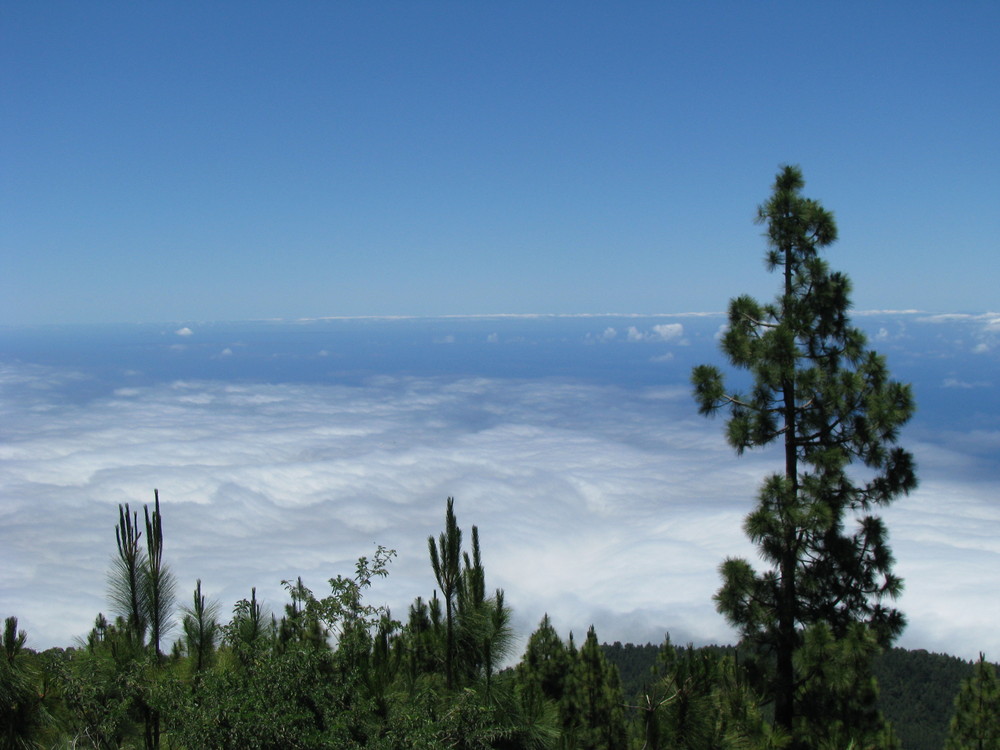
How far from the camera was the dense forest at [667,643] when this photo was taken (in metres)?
7.58

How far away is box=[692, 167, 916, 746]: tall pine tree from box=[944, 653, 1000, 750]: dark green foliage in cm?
584

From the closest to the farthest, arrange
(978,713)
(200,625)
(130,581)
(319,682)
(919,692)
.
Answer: (319,682) < (130,581) < (200,625) < (978,713) < (919,692)

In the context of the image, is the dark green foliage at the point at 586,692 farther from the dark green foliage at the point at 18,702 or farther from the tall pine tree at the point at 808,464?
the dark green foliage at the point at 18,702

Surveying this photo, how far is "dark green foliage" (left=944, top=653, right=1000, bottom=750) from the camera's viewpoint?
14.8 metres

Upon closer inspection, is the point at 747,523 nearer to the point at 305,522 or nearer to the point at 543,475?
the point at 305,522

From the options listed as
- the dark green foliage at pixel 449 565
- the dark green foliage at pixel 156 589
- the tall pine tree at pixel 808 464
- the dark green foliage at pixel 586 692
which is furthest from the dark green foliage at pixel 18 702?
the tall pine tree at pixel 808 464

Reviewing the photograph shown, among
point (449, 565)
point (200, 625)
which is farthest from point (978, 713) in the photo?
point (200, 625)

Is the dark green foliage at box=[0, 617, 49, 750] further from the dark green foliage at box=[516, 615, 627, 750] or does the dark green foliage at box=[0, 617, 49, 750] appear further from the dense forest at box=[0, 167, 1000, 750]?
the dark green foliage at box=[516, 615, 627, 750]

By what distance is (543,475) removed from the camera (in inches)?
7820

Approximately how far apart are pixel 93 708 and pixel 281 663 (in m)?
2.93

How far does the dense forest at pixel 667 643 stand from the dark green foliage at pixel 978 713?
1.14 ft

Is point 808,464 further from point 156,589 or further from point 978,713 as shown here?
point 156,589

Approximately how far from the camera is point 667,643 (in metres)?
12.7

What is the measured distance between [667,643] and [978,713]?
820 centimetres
